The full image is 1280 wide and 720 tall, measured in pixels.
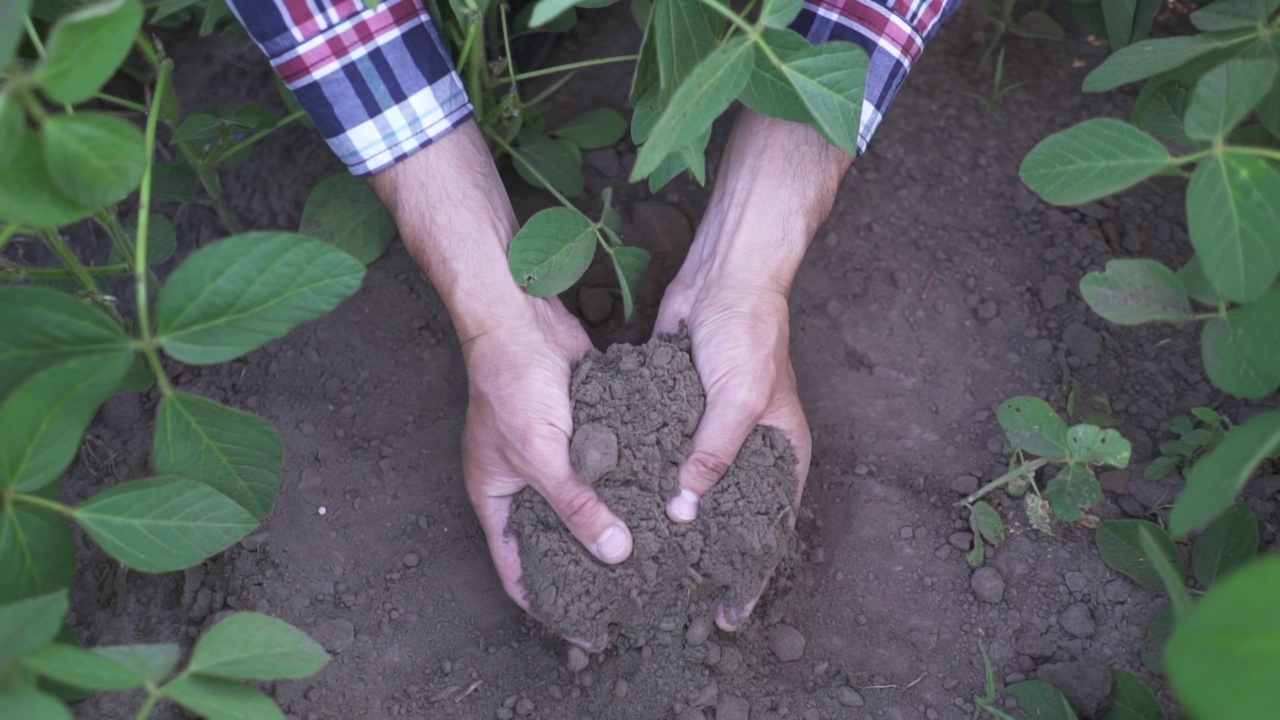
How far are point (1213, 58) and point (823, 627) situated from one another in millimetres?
970

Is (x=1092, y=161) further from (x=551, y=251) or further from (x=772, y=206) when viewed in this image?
(x=551, y=251)

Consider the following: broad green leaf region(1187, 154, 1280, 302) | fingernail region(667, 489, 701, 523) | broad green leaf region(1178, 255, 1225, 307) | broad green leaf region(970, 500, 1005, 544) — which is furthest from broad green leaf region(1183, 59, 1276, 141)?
fingernail region(667, 489, 701, 523)

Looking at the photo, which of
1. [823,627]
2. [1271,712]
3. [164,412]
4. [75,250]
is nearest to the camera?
[1271,712]

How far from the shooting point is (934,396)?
176 centimetres

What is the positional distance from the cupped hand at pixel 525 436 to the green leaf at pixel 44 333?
55 centimetres

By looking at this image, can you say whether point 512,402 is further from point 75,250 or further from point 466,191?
point 75,250

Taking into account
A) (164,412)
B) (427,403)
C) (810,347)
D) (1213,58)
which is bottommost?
(810,347)

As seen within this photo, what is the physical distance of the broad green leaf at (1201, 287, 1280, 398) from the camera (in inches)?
44.3

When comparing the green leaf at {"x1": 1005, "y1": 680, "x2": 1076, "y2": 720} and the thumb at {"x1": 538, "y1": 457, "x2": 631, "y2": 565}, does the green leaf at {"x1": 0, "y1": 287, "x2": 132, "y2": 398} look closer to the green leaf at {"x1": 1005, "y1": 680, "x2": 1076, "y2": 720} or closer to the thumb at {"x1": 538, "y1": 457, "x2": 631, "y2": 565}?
the thumb at {"x1": 538, "y1": 457, "x2": 631, "y2": 565}

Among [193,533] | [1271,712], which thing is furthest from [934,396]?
[193,533]

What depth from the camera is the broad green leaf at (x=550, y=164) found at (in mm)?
1844

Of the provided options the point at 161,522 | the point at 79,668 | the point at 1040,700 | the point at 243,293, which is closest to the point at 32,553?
the point at 161,522

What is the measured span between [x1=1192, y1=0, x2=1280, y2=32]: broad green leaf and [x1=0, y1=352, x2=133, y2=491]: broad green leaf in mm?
1427

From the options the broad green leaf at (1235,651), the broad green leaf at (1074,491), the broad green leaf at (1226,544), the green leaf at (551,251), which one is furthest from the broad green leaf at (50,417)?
the broad green leaf at (1226,544)
